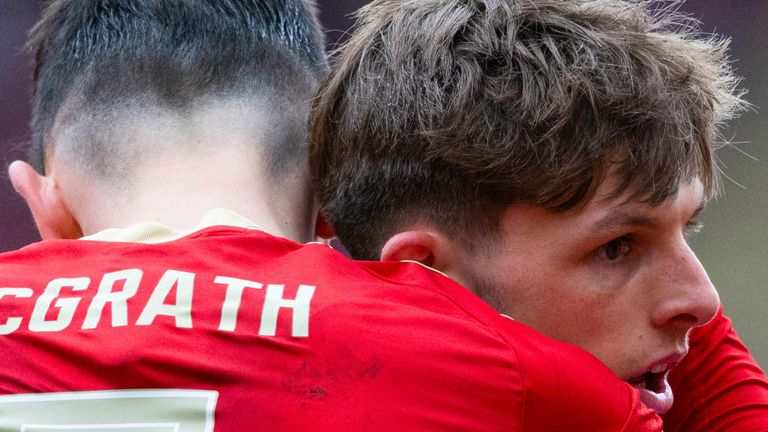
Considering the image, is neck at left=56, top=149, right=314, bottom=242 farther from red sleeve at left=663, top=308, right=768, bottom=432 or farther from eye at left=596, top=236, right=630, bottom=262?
red sleeve at left=663, top=308, right=768, bottom=432

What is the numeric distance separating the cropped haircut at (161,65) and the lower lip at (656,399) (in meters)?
0.59

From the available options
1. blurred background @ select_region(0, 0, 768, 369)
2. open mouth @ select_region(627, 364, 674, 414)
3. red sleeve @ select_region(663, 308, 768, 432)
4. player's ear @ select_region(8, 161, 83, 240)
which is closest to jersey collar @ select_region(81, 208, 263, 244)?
player's ear @ select_region(8, 161, 83, 240)

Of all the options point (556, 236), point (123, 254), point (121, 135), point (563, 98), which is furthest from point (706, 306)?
point (121, 135)

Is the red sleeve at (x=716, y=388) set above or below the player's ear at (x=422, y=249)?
below

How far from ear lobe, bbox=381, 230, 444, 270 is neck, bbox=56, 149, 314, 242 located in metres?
0.20

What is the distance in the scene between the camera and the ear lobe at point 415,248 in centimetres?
129

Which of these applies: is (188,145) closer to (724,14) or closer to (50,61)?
(50,61)

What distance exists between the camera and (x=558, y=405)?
106 centimetres

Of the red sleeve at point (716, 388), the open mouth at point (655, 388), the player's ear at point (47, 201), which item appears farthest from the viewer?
the player's ear at point (47, 201)

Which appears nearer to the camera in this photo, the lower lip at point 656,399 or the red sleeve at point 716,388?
the lower lip at point 656,399

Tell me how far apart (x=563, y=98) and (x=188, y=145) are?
0.54 meters

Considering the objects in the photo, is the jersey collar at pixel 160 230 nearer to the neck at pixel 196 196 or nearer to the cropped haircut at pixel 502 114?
the neck at pixel 196 196

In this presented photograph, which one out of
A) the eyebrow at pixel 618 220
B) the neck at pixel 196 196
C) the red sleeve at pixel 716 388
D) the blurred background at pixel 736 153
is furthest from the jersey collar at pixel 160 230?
the blurred background at pixel 736 153

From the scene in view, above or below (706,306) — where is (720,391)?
below
